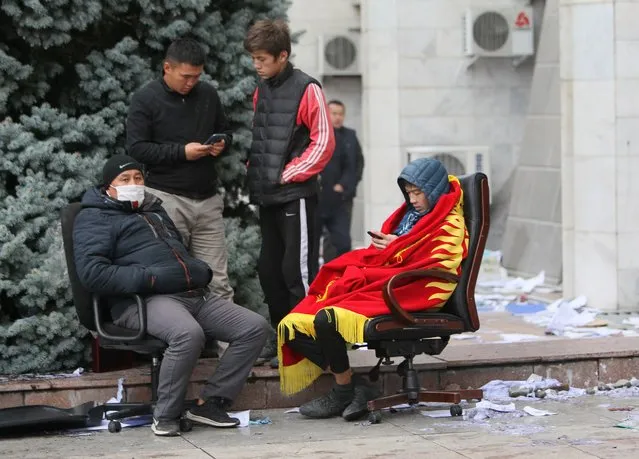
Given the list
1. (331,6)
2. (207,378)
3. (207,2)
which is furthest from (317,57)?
(207,378)

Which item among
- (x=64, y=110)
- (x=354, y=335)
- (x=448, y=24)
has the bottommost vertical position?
(x=354, y=335)

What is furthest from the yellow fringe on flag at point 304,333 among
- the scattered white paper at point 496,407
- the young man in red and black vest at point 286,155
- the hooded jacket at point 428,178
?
the scattered white paper at point 496,407

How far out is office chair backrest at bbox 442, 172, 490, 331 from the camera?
787 cm

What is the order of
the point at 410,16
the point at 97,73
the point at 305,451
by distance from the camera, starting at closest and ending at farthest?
the point at 305,451, the point at 97,73, the point at 410,16

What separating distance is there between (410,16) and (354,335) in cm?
895

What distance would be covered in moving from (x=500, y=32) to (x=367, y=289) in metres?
8.47

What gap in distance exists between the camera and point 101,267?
24.5 ft

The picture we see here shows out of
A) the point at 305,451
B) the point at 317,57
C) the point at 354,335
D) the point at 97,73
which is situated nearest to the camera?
the point at 305,451

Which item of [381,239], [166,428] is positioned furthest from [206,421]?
[381,239]

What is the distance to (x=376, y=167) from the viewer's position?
53.2 feet

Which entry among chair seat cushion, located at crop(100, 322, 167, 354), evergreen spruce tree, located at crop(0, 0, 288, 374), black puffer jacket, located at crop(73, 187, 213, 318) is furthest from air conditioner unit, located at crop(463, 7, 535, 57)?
chair seat cushion, located at crop(100, 322, 167, 354)

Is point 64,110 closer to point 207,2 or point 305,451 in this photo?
point 207,2

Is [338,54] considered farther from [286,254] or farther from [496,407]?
[496,407]

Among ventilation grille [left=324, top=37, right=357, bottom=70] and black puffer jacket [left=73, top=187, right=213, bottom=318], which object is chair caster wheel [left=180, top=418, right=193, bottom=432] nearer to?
black puffer jacket [left=73, top=187, right=213, bottom=318]
